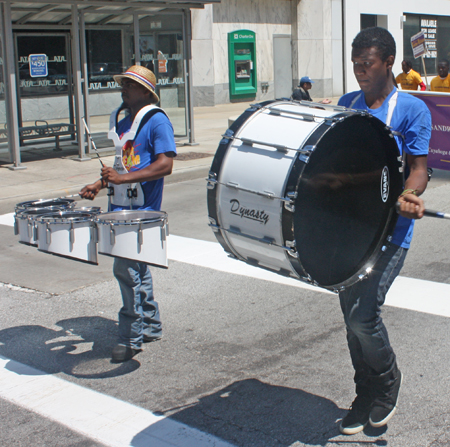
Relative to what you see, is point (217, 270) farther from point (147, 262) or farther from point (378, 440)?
point (378, 440)

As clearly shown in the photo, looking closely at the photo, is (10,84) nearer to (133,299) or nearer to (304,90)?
(304,90)

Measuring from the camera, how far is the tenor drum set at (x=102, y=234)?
383 cm

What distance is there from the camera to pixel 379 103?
3443 millimetres

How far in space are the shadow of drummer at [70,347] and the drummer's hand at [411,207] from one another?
2.19 meters

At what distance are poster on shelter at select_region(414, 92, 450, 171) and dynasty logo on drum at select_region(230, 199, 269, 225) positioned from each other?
8.13 metres

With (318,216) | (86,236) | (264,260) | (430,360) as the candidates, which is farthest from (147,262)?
(430,360)

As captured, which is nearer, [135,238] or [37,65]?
[135,238]

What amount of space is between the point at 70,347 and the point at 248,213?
2.18 m

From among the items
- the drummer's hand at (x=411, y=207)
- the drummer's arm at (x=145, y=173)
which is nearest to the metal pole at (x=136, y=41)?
the drummer's arm at (x=145, y=173)

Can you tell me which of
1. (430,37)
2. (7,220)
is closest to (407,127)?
(7,220)

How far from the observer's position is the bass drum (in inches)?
121

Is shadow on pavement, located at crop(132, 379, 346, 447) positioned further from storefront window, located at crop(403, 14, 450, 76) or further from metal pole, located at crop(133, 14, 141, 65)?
storefront window, located at crop(403, 14, 450, 76)

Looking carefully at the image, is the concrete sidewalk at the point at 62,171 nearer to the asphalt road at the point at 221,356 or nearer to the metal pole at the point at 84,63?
the metal pole at the point at 84,63

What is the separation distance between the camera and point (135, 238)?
3.83 m
